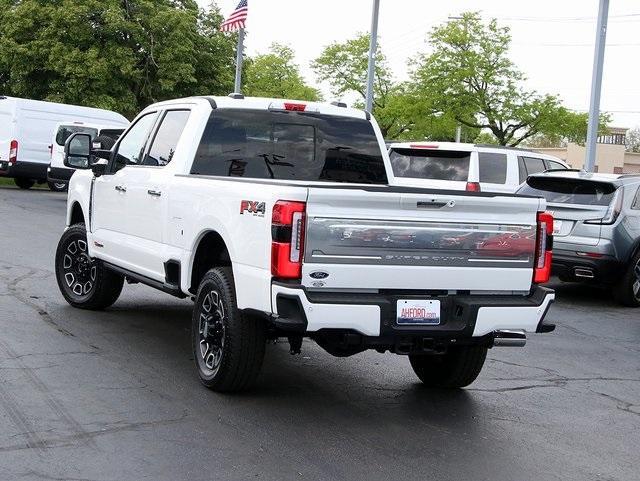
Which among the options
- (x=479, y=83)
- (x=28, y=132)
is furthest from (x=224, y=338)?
(x=479, y=83)

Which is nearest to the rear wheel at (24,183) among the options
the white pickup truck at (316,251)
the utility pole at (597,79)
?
the utility pole at (597,79)

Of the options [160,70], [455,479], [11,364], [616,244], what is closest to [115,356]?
[11,364]

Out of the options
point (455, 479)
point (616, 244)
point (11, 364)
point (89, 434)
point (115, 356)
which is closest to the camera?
point (455, 479)

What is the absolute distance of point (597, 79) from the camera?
2016 centimetres

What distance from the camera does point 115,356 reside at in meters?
7.49

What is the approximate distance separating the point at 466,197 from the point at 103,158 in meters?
4.12

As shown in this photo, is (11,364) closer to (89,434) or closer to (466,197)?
(89,434)

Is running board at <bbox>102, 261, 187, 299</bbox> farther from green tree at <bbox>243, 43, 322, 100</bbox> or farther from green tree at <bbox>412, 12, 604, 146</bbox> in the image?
green tree at <bbox>243, 43, 322, 100</bbox>

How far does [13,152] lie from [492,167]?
53.6ft

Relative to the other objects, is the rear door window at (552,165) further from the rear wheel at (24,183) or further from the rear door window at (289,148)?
the rear wheel at (24,183)

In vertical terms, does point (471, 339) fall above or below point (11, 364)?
above

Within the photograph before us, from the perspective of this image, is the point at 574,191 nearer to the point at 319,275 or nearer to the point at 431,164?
the point at 431,164

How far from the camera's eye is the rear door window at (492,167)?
51.1 feet

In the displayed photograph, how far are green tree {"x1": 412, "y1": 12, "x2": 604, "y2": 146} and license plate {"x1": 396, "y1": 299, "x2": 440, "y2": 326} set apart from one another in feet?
158
